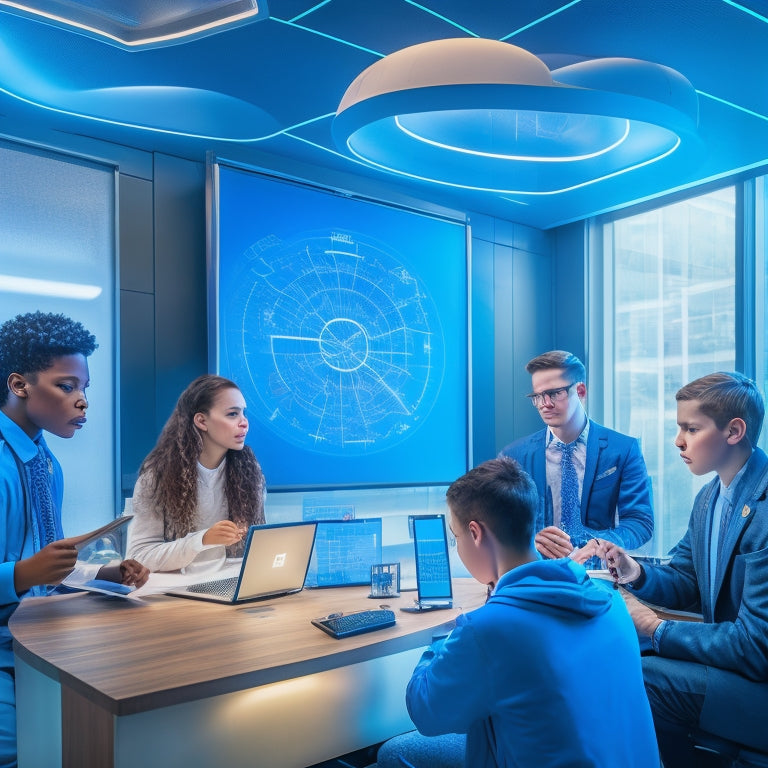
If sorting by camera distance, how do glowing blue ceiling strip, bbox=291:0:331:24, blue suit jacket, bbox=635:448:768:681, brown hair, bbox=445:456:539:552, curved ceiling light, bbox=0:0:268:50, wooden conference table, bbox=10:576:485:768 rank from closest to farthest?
wooden conference table, bbox=10:576:485:768 < brown hair, bbox=445:456:539:552 < blue suit jacket, bbox=635:448:768:681 < curved ceiling light, bbox=0:0:268:50 < glowing blue ceiling strip, bbox=291:0:331:24

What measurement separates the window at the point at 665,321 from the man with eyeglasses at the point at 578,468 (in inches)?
69.5

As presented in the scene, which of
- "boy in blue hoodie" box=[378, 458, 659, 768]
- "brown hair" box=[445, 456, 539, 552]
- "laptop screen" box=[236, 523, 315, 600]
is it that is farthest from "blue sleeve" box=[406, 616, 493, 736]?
"laptop screen" box=[236, 523, 315, 600]

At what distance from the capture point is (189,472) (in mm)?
2805

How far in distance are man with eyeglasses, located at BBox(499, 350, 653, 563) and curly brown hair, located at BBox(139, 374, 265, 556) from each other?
1.24 m

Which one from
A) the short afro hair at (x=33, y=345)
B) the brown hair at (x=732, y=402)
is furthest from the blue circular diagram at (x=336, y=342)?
the brown hair at (x=732, y=402)

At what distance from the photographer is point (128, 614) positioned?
2.19 m

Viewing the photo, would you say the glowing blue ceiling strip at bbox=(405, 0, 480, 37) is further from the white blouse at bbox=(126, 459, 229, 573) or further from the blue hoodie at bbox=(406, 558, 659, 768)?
the blue hoodie at bbox=(406, 558, 659, 768)

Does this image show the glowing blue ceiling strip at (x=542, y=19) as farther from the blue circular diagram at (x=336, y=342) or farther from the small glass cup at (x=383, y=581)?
the small glass cup at (x=383, y=581)

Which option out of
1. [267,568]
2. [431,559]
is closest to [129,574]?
[267,568]

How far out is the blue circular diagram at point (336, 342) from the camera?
4.00 metres

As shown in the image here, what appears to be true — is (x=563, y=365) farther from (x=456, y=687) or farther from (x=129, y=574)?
(x=456, y=687)

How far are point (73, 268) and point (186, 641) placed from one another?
7.54 ft

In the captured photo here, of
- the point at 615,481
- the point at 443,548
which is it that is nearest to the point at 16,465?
the point at 443,548

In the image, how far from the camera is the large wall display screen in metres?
3.94
